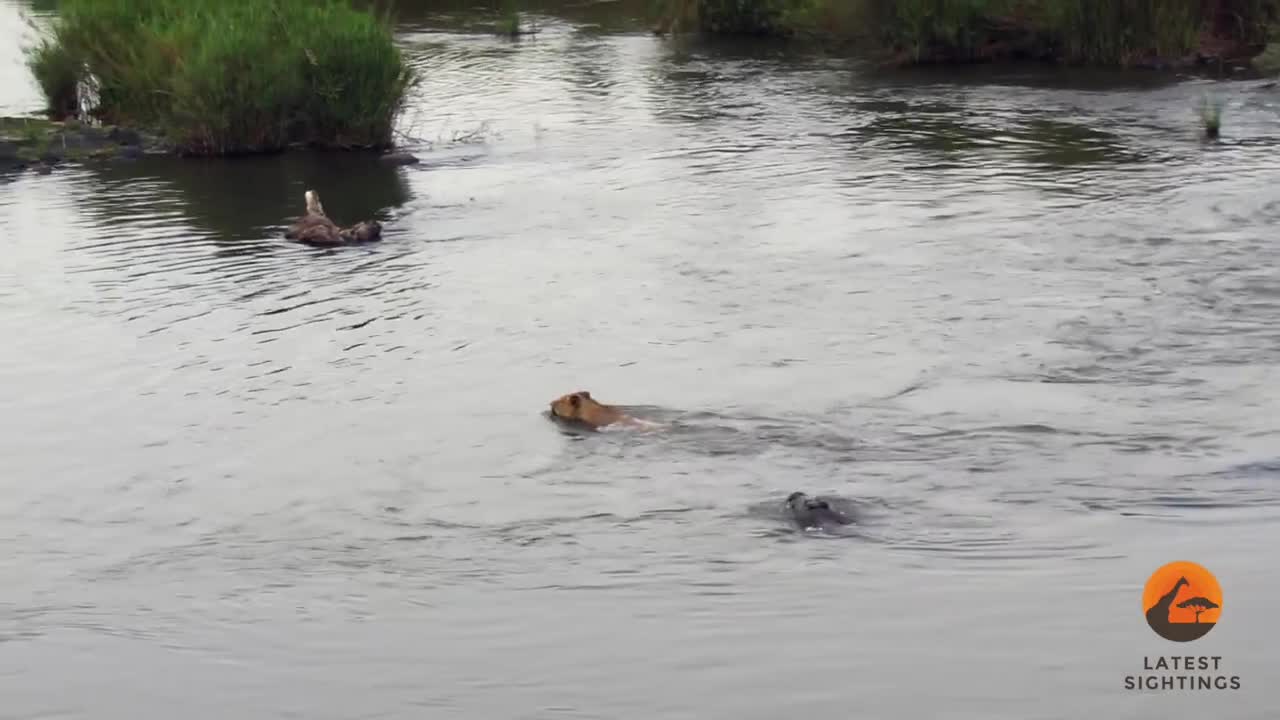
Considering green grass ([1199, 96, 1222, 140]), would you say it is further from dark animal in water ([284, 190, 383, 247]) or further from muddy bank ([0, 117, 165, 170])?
muddy bank ([0, 117, 165, 170])

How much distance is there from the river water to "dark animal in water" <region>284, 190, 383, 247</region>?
0.18 metres

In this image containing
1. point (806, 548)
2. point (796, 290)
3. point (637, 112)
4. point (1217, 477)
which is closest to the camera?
point (806, 548)

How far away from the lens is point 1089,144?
15344 millimetres

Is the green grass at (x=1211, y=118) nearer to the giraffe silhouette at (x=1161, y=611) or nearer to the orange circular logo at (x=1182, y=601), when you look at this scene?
the orange circular logo at (x=1182, y=601)

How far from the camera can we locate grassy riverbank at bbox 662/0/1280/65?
19.8m

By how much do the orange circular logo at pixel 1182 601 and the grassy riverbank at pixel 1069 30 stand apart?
15009mm

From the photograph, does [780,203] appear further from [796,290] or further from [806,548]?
[806,548]

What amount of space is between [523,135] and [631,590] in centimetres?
1144

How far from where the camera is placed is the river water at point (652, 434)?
18.5 ft

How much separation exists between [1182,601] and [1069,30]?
15542 millimetres

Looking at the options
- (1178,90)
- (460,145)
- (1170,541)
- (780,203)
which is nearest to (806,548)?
(1170,541)

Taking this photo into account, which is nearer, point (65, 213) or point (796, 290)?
point (796, 290)

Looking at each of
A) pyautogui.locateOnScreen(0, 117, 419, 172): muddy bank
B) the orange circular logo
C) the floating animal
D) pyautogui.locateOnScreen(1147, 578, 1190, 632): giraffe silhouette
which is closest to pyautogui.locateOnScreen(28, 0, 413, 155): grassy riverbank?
pyautogui.locateOnScreen(0, 117, 419, 172): muddy bank

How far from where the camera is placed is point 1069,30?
20.1m
